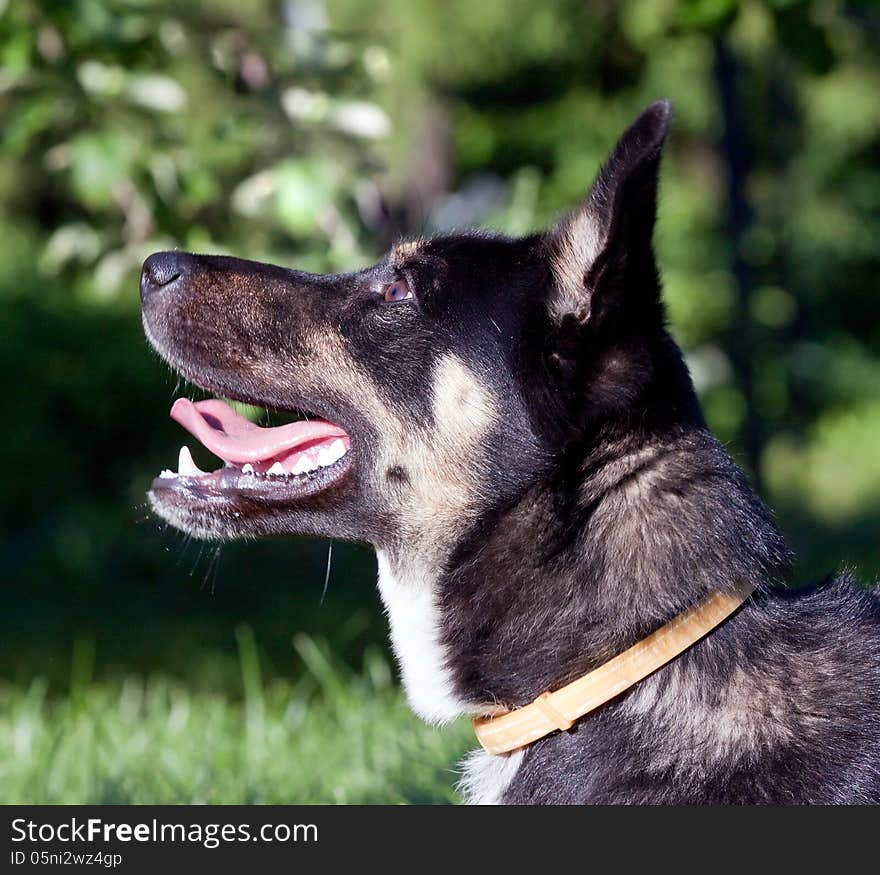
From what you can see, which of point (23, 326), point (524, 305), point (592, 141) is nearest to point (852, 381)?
point (592, 141)

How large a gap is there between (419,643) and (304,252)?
10.8 ft

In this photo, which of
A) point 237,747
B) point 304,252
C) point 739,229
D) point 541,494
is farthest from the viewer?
point 739,229

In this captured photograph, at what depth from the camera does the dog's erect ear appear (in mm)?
2805

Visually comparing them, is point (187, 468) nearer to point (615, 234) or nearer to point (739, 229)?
point (615, 234)

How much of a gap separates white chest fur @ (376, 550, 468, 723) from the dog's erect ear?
0.76m

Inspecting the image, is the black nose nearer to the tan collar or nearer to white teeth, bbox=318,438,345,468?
white teeth, bbox=318,438,345,468

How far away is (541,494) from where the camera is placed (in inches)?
124

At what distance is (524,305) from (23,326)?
7.53 metres

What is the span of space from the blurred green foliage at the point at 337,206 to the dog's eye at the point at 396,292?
2.75ft

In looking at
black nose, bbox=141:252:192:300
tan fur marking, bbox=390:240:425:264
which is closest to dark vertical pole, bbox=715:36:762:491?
tan fur marking, bbox=390:240:425:264

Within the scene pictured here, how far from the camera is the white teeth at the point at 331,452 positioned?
11.5 feet

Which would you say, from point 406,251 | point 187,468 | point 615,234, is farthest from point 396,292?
point 615,234

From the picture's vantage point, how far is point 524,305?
3316 mm

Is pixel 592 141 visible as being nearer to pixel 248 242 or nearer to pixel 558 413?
pixel 248 242
